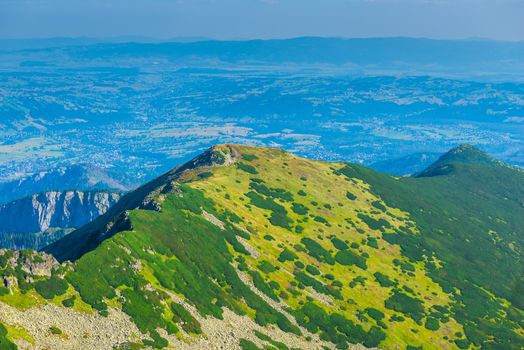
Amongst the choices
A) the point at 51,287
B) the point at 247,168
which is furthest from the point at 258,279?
the point at 247,168

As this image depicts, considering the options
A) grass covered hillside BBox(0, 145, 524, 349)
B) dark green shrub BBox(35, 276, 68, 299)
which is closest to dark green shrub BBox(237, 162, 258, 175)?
grass covered hillside BBox(0, 145, 524, 349)

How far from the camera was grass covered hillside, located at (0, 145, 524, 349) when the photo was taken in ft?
288

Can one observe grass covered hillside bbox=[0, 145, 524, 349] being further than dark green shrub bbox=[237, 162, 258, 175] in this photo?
No

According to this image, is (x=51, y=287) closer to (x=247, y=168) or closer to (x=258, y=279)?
(x=258, y=279)

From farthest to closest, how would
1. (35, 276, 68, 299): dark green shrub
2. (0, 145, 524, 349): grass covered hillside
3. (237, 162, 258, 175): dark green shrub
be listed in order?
(237, 162, 258, 175): dark green shrub
(0, 145, 524, 349): grass covered hillside
(35, 276, 68, 299): dark green shrub

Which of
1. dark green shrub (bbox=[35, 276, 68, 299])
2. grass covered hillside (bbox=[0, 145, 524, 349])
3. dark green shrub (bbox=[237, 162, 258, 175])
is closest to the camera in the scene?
dark green shrub (bbox=[35, 276, 68, 299])

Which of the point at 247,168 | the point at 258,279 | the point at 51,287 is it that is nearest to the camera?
the point at 51,287

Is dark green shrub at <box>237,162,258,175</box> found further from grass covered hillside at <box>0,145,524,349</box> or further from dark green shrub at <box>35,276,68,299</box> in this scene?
dark green shrub at <box>35,276,68,299</box>

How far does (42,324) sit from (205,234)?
55.2 m

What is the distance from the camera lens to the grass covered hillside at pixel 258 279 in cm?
8781

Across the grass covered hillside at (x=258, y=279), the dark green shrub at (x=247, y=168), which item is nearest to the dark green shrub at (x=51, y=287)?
the grass covered hillside at (x=258, y=279)

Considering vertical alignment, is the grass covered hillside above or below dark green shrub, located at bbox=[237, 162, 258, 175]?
below

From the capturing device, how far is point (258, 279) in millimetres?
125812

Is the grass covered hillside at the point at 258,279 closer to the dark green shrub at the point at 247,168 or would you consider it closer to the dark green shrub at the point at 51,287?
the dark green shrub at the point at 51,287
